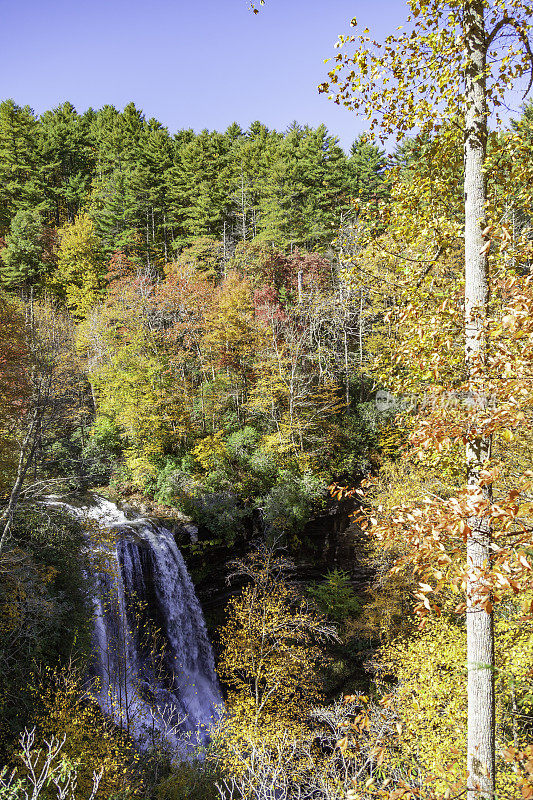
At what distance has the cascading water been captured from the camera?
12.6 meters

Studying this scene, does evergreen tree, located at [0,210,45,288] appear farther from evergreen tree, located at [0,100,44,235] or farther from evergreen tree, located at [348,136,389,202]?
evergreen tree, located at [348,136,389,202]

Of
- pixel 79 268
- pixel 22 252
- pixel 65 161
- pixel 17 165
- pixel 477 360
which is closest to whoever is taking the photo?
pixel 477 360

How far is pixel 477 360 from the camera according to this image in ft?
12.9

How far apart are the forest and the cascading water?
0.29ft

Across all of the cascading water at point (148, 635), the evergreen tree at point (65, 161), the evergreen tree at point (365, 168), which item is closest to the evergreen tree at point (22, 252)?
the evergreen tree at point (65, 161)

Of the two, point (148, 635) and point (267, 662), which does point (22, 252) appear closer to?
point (148, 635)

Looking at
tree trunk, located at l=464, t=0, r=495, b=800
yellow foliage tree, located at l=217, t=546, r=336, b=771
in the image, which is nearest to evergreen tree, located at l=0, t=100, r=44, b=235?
yellow foliage tree, located at l=217, t=546, r=336, b=771

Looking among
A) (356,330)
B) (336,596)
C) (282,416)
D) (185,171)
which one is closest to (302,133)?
(185,171)

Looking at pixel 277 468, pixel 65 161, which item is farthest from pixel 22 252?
pixel 277 468

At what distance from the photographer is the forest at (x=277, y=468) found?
3.98 meters

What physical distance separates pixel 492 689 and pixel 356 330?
23543 mm

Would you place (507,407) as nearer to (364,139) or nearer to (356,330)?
(364,139)

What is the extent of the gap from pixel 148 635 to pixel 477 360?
46.9 feet

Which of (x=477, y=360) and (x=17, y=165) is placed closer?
(x=477, y=360)
